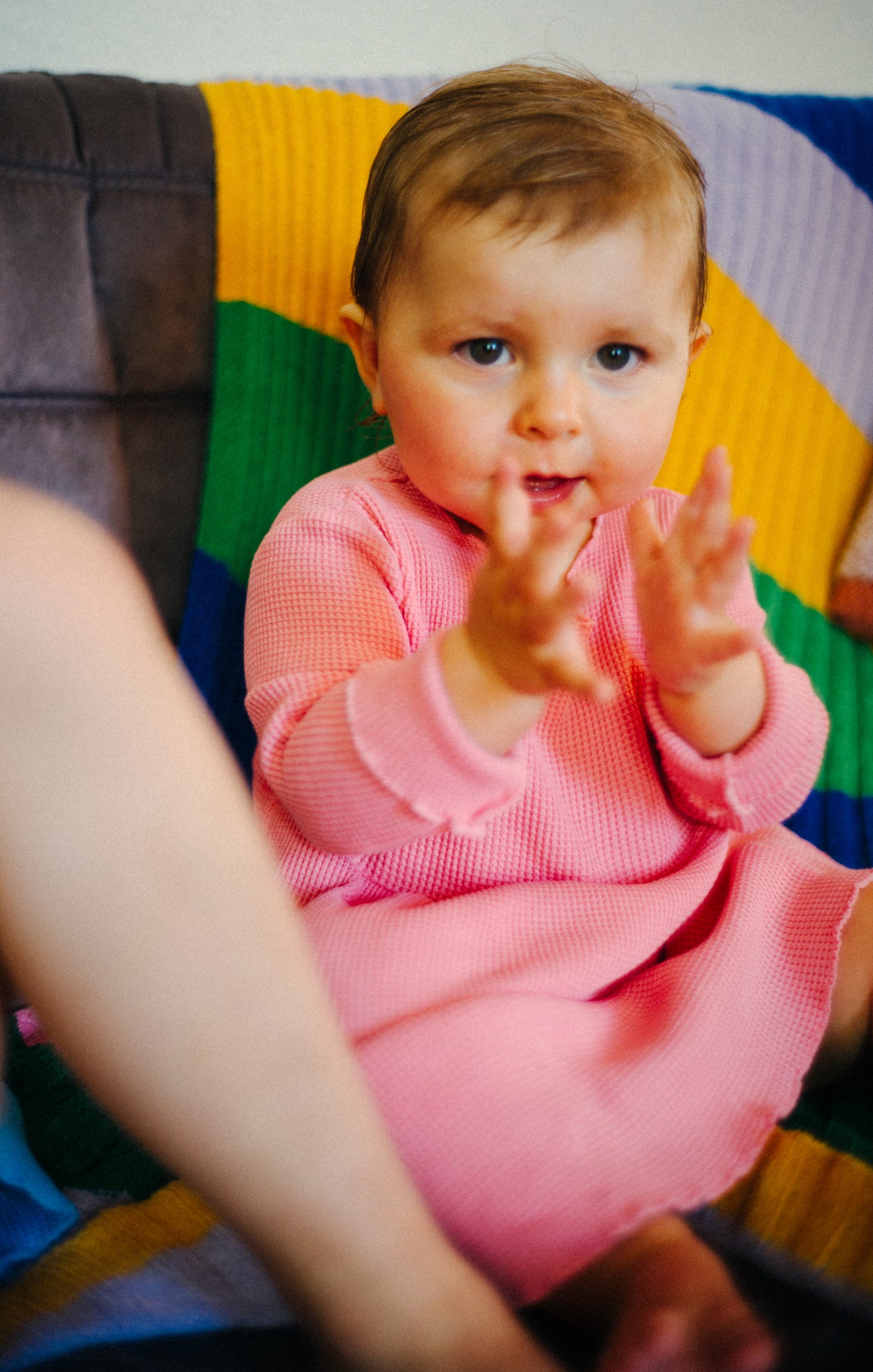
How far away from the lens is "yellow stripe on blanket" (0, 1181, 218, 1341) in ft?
1.53

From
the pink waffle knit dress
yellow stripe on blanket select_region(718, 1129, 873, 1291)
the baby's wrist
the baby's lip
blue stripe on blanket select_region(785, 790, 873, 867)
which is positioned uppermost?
the baby's lip

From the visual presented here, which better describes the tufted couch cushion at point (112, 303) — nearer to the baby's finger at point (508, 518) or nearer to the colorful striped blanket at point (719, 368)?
the colorful striped blanket at point (719, 368)

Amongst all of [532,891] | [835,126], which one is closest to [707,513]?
[532,891]

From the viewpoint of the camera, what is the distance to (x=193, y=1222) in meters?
0.51

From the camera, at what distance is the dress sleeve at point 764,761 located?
0.64 m

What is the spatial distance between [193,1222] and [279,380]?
0.69 m

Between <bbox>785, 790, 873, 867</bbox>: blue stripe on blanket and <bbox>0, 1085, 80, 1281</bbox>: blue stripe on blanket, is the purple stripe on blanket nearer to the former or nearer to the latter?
<bbox>785, 790, 873, 867</bbox>: blue stripe on blanket

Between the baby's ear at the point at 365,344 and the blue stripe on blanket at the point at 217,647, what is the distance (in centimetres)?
23

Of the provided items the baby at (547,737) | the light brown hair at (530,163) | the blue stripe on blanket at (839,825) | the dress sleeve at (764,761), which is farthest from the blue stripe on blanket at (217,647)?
the blue stripe on blanket at (839,825)

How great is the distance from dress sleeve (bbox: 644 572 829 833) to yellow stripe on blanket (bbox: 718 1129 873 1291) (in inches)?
7.8

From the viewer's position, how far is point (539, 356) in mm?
656

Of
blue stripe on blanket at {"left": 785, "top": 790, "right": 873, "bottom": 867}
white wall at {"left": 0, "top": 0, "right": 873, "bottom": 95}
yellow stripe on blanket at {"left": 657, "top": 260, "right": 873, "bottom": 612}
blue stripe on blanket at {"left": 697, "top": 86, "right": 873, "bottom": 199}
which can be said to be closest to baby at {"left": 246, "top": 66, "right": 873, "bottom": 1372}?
Answer: blue stripe on blanket at {"left": 785, "top": 790, "right": 873, "bottom": 867}

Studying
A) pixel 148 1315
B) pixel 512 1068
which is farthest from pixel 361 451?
pixel 148 1315

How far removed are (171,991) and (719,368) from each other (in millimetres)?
838
